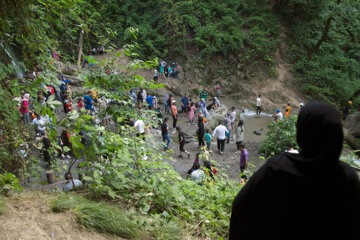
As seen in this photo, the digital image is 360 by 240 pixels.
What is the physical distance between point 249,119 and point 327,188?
1668 cm

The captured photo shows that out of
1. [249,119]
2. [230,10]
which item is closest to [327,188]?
[249,119]

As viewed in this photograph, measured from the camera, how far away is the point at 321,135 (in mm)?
1452

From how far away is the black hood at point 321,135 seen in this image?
4.71ft

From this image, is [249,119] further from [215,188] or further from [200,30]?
[215,188]

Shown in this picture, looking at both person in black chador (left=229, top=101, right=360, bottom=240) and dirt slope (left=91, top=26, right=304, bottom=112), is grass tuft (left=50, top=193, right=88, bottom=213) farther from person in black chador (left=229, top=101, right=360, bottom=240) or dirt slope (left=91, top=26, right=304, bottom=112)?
dirt slope (left=91, top=26, right=304, bottom=112)

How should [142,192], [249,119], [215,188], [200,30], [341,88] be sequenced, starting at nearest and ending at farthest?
[142,192]
[215,188]
[249,119]
[341,88]
[200,30]

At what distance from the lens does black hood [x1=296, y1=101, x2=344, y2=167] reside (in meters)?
1.43

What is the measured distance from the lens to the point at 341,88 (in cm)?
1969

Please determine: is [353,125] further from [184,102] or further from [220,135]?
[184,102]

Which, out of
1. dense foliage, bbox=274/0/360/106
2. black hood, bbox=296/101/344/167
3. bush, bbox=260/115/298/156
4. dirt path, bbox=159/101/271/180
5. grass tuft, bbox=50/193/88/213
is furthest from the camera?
dense foliage, bbox=274/0/360/106

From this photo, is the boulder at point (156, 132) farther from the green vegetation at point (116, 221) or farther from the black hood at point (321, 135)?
the black hood at point (321, 135)

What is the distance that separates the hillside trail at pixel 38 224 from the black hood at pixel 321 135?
221 cm

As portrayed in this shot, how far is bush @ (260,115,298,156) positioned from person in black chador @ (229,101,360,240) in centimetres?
1024

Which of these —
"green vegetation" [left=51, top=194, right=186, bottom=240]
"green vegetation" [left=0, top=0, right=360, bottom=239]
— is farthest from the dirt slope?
"green vegetation" [left=51, top=194, right=186, bottom=240]
